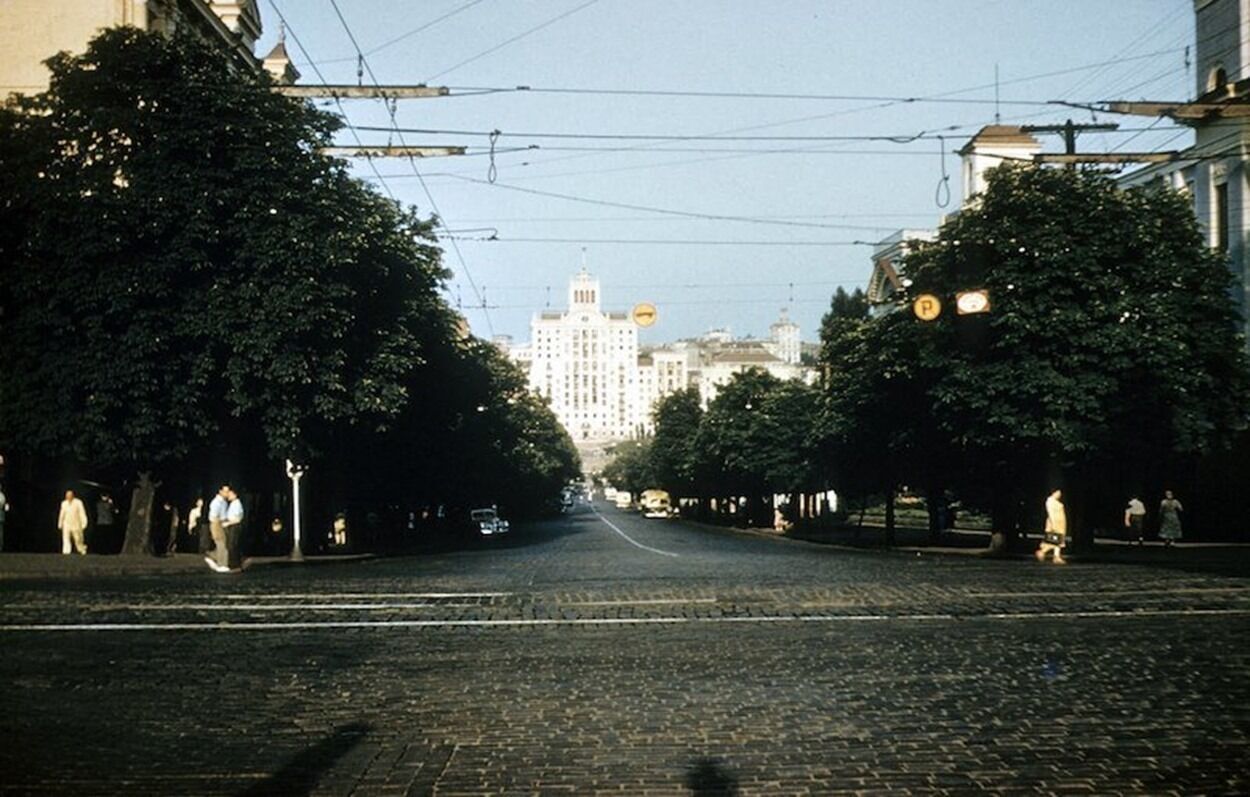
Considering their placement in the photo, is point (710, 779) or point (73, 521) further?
point (73, 521)

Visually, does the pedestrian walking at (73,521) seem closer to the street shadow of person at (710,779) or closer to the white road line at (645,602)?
the white road line at (645,602)

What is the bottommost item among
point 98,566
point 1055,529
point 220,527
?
point 98,566

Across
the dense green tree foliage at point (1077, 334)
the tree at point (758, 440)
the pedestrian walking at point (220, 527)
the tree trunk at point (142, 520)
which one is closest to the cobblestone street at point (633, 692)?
the pedestrian walking at point (220, 527)

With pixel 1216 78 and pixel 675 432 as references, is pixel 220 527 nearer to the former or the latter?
pixel 1216 78

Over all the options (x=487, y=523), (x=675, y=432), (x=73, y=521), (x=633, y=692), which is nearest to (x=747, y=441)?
(x=487, y=523)

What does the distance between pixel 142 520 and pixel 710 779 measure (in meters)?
28.1

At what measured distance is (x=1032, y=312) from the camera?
32.4 m

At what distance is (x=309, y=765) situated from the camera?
8.11 meters

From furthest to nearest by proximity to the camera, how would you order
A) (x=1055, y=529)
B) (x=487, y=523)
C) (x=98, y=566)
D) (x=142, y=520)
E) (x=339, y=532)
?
(x=487, y=523), (x=339, y=532), (x=142, y=520), (x=1055, y=529), (x=98, y=566)

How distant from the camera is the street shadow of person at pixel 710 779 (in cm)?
736

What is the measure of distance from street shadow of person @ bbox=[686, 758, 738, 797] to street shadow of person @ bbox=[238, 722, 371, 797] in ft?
7.07

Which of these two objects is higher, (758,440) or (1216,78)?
(1216,78)

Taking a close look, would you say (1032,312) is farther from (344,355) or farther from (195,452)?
(195,452)

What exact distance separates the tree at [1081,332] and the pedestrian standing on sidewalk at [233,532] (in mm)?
17139
